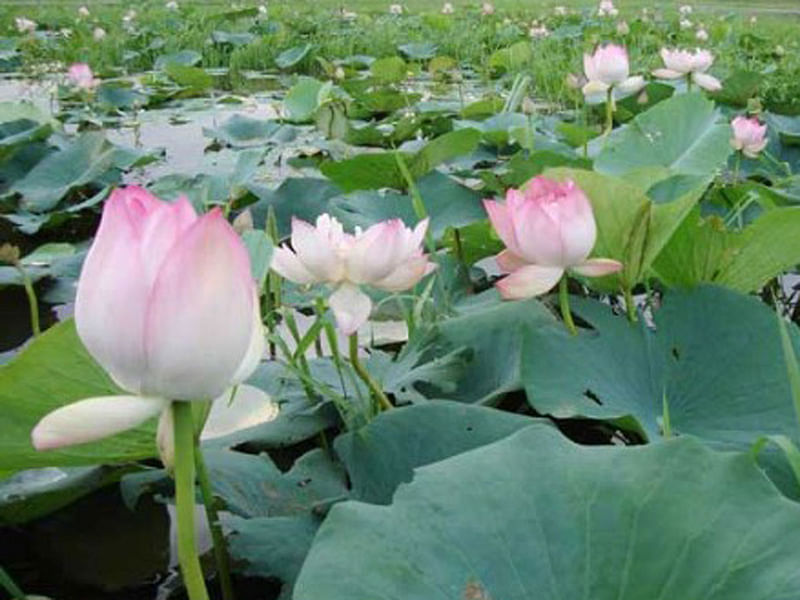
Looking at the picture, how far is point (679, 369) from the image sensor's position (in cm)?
93

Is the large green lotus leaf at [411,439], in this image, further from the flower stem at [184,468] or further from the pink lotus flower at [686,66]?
the pink lotus flower at [686,66]

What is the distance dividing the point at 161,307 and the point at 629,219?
2.01 feet

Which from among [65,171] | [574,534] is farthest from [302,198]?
[574,534]

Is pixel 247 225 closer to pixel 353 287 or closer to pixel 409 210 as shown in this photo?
pixel 353 287

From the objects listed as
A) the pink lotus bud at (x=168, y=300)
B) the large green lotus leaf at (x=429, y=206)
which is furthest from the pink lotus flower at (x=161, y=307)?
the large green lotus leaf at (x=429, y=206)

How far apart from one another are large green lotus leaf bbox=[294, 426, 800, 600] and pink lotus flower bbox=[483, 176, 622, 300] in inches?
10.4

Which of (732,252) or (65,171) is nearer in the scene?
(732,252)

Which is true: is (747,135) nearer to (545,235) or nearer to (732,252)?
Answer: (732,252)

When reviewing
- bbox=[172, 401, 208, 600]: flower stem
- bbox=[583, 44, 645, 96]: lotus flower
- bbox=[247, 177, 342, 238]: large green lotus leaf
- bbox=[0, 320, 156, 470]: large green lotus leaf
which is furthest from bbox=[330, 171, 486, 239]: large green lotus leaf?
bbox=[172, 401, 208, 600]: flower stem

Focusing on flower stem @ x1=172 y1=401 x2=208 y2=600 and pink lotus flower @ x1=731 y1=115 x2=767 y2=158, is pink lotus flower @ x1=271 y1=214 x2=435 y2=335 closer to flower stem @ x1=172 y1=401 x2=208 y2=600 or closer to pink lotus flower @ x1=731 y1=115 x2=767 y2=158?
flower stem @ x1=172 y1=401 x2=208 y2=600

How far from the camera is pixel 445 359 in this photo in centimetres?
101

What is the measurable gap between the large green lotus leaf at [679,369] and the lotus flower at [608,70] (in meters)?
0.81

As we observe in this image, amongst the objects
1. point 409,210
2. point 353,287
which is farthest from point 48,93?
point 353,287

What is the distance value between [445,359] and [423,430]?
0.23 metres
